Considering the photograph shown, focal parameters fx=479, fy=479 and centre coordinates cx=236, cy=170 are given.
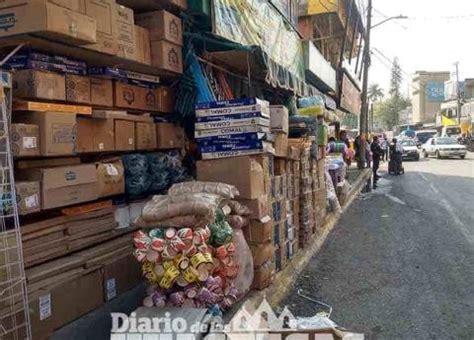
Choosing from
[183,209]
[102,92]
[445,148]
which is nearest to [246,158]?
[183,209]

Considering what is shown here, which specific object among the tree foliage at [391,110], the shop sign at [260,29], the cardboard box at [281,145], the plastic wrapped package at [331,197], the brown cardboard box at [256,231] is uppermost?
the tree foliage at [391,110]

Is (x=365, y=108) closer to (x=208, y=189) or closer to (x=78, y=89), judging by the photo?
(x=208, y=189)

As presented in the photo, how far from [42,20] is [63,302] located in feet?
7.20

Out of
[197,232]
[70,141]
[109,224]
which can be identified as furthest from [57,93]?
[197,232]

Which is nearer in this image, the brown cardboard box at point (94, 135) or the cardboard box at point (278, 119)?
the brown cardboard box at point (94, 135)

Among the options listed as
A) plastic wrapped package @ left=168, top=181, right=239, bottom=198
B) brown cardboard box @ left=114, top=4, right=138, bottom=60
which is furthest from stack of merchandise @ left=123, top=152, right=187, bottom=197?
brown cardboard box @ left=114, top=4, right=138, bottom=60

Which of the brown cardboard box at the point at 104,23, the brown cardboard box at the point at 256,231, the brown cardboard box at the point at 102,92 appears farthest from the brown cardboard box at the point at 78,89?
the brown cardboard box at the point at 256,231

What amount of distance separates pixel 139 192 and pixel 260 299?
5.57 ft

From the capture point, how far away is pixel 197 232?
3.74 m

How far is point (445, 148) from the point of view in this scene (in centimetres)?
3266

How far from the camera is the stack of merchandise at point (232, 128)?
5000 mm

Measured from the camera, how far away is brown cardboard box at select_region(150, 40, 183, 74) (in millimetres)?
5344

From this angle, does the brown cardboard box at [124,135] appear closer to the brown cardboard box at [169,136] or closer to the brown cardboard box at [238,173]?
the brown cardboard box at [169,136]

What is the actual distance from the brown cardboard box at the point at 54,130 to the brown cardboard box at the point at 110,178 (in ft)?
1.48
